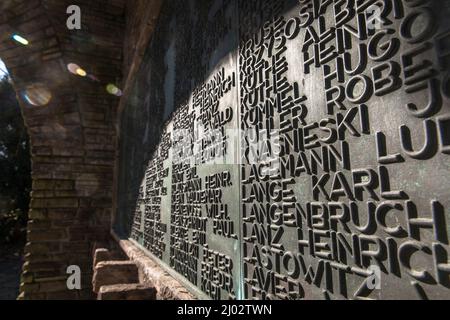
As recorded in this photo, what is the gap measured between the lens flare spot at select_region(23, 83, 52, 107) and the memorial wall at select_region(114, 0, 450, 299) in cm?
594

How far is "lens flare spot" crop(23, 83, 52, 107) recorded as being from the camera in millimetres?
6918

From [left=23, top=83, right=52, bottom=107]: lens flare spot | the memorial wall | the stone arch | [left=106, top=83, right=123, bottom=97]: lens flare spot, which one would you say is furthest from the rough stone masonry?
[left=23, top=83, right=52, bottom=107]: lens flare spot

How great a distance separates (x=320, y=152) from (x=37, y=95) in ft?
24.3

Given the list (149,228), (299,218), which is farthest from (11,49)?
(299,218)

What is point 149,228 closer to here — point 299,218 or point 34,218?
point 299,218

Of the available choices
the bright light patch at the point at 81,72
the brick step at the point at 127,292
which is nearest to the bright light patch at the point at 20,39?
the bright light patch at the point at 81,72

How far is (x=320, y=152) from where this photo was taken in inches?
40.8

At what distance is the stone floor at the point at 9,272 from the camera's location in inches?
365

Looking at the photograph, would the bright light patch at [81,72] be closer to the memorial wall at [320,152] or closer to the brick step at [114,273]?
the brick step at [114,273]

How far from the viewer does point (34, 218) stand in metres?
6.61

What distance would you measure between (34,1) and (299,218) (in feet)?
24.3

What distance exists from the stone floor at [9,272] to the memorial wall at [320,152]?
9.59 m

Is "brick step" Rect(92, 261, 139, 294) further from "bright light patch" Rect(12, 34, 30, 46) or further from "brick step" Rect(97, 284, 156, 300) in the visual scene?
"bright light patch" Rect(12, 34, 30, 46)

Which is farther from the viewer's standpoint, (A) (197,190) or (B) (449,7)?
(A) (197,190)
